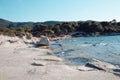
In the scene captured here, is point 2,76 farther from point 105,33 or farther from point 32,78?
point 105,33

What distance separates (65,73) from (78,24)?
12418 centimetres

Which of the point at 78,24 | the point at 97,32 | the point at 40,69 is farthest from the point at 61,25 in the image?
the point at 40,69

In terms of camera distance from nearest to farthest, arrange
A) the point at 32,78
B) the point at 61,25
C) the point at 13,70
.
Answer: the point at 32,78 < the point at 13,70 < the point at 61,25

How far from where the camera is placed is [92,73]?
16969 mm

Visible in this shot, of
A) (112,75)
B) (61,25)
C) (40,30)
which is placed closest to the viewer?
(112,75)

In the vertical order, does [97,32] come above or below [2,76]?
below

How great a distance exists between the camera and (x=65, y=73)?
16734 millimetres

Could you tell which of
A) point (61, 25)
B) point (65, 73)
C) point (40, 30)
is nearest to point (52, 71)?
point (65, 73)

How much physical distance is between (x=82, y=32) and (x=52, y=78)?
123100 mm

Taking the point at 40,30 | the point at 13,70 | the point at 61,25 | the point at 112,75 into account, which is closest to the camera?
the point at 112,75

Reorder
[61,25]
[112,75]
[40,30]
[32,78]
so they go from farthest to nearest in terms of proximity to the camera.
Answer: [61,25], [40,30], [112,75], [32,78]

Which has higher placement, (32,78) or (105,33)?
(32,78)

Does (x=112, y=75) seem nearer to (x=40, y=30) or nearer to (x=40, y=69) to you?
(x=40, y=69)

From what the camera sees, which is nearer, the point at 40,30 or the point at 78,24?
the point at 40,30
